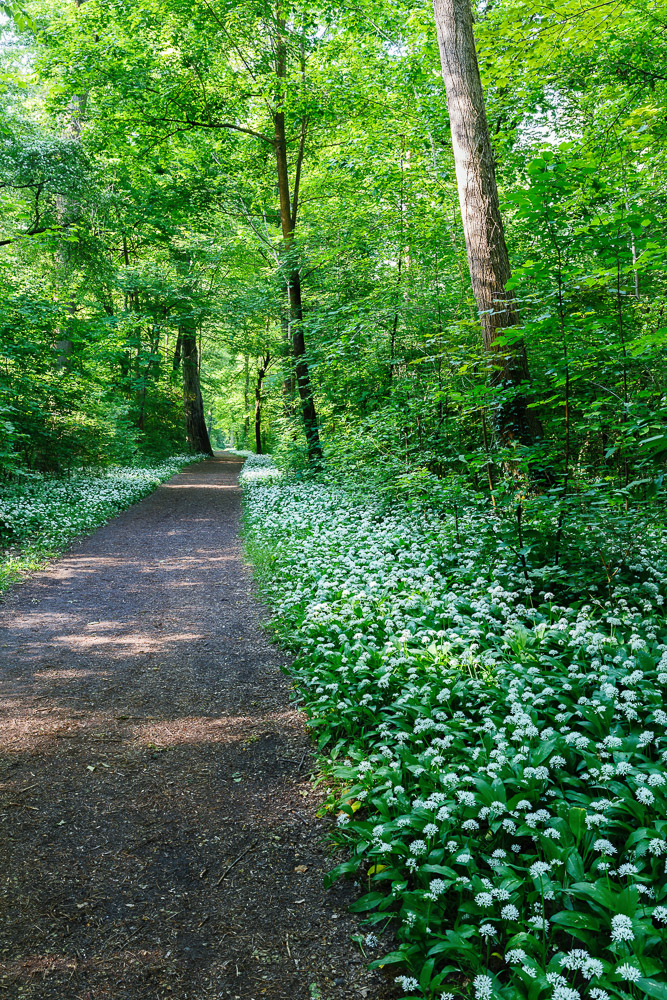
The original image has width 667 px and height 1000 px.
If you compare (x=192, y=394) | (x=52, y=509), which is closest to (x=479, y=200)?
(x=52, y=509)

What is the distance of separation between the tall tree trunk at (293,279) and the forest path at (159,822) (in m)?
8.89

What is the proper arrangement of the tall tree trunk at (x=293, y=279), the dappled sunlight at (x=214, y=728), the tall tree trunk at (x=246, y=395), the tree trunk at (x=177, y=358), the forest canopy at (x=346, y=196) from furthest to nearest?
the tall tree trunk at (x=246, y=395)
the tree trunk at (x=177, y=358)
the tall tree trunk at (x=293, y=279)
the forest canopy at (x=346, y=196)
the dappled sunlight at (x=214, y=728)

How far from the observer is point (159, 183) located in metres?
19.5

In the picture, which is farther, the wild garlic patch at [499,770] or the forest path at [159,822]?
the forest path at [159,822]

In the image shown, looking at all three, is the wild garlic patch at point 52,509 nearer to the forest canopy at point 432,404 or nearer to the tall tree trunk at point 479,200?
the forest canopy at point 432,404

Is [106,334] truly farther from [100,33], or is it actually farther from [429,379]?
[429,379]

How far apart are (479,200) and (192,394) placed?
23677mm

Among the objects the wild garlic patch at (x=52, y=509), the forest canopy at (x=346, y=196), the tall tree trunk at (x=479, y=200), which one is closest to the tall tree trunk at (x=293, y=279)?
the forest canopy at (x=346, y=196)

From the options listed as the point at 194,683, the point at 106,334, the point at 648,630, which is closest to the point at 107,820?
the point at 194,683

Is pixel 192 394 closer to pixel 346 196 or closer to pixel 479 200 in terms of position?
pixel 346 196

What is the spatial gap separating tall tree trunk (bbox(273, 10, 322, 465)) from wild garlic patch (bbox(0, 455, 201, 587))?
197 inches

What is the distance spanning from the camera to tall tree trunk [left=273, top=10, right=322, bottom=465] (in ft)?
47.3

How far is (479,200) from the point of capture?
6.76 meters

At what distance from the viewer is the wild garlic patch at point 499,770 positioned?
2242mm
